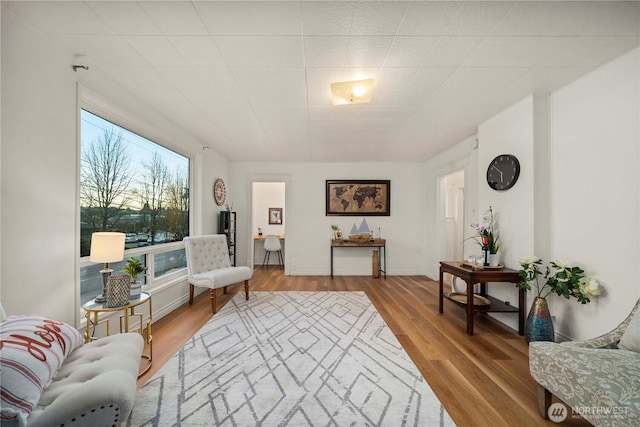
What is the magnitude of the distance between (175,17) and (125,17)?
→ 12.1 inches

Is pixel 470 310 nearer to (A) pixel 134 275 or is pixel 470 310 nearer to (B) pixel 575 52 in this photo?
(B) pixel 575 52

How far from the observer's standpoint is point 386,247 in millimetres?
5449

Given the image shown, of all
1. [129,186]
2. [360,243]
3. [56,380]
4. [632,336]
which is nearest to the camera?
[56,380]

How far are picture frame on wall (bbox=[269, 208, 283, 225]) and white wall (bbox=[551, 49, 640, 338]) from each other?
5.66 metres

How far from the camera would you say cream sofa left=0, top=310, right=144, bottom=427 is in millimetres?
958

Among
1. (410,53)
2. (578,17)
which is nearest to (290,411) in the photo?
(410,53)

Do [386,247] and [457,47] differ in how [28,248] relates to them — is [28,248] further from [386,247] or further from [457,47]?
[386,247]

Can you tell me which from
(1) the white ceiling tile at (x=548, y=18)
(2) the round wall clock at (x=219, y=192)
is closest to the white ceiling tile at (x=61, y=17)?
(1) the white ceiling tile at (x=548, y=18)

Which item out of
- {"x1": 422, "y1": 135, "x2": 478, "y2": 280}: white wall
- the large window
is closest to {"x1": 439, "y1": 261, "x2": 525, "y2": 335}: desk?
{"x1": 422, "y1": 135, "x2": 478, "y2": 280}: white wall

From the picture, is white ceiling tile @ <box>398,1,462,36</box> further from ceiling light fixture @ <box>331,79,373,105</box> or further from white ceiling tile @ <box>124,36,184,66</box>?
white ceiling tile @ <box>124,36,184,66</box>

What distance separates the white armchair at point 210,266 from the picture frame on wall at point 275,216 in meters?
Result: 3.05

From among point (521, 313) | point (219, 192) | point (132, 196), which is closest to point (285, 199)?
point (219, 192)

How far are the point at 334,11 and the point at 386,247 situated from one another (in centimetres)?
457

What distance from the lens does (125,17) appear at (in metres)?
1.56
